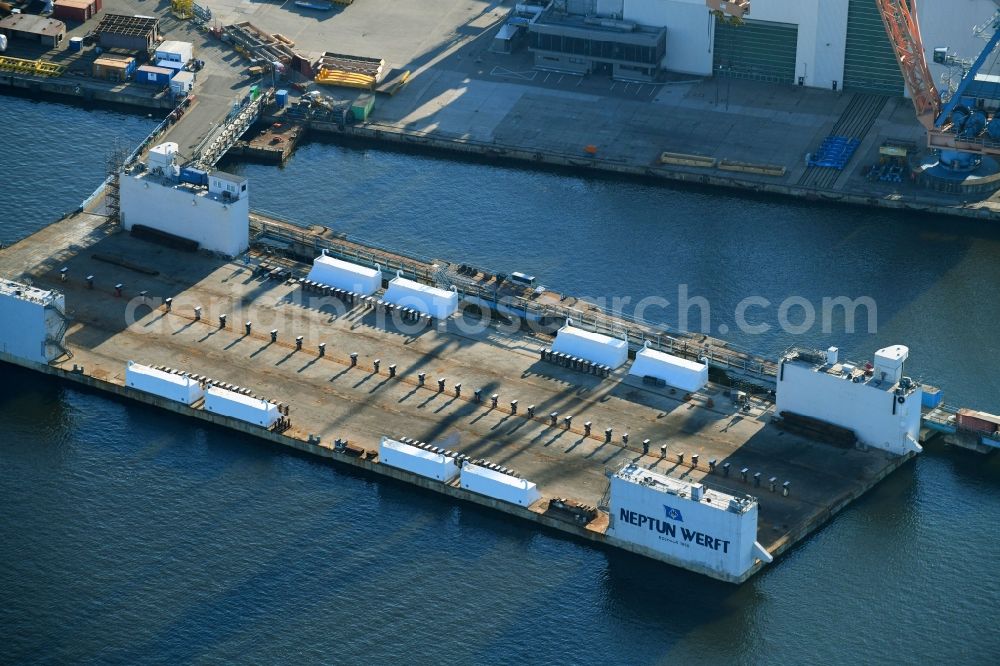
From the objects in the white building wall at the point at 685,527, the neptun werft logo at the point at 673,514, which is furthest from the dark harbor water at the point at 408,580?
the neptun werft logo at the point at 673,514

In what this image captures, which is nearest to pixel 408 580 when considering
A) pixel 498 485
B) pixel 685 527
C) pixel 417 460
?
pixel 498 485

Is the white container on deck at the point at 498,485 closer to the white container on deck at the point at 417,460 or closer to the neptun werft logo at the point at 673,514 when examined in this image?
the white container on deck at the point at 417,460

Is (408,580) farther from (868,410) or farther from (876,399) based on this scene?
(876,399)

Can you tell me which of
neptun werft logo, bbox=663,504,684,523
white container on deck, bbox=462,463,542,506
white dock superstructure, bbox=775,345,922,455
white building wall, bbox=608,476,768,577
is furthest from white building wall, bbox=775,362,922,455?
white container on deck, bbox=462,463,542,506

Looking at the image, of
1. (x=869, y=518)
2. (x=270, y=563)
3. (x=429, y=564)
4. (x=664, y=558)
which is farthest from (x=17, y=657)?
(x=869, y=518)

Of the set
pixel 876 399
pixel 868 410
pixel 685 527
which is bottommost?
pixel 685 527

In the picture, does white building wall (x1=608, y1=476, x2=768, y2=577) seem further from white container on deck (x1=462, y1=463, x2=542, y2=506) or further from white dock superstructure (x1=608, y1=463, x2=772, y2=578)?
white container on deck (x1=462, y1=463, x2=542, y2=506)
